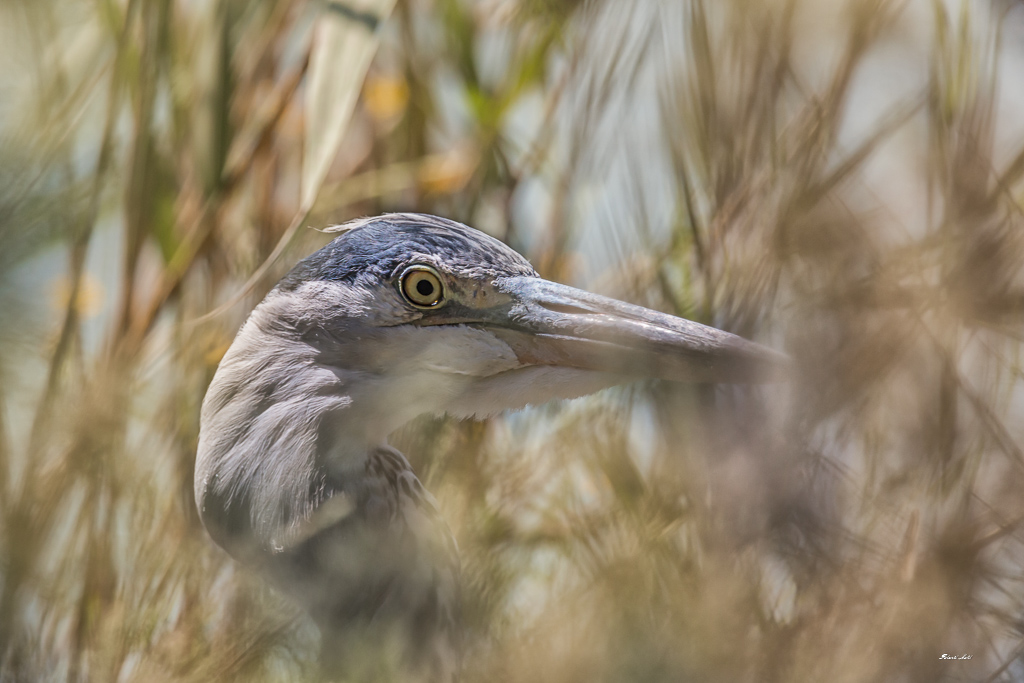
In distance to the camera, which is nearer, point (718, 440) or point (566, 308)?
point (718, 440)

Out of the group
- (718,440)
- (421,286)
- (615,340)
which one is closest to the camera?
(718,440)

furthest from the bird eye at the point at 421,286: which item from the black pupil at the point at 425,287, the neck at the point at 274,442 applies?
the neck at the point at 274,442

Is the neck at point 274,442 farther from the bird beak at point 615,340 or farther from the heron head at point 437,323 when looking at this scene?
the bird beak at point 615,340

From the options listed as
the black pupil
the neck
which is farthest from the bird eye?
the neck

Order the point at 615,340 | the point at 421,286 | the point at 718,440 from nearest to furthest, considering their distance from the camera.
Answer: the point at 718,440 → the point at 615,340 → the point at 421,286

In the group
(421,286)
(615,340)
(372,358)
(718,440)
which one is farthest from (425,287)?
(718,440)

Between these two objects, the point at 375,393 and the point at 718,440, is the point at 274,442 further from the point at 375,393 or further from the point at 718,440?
the point at 718,440

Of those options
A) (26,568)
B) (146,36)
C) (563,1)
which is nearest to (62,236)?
(26,568)

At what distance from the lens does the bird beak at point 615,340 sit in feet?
3.05

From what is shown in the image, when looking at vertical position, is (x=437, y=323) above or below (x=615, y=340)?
above

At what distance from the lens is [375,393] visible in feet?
4.38

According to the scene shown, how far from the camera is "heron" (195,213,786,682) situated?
128 cm

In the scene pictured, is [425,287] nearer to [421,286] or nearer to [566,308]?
[421,286]

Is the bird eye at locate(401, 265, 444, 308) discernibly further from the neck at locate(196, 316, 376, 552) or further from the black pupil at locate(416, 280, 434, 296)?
the neck at locate(196, 316, 376, 552)
